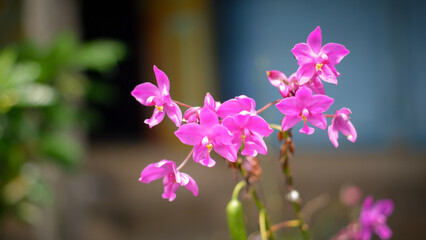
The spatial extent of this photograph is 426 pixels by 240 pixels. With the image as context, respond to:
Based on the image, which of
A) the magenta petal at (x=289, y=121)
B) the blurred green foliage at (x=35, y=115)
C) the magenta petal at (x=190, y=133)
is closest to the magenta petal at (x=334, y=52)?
the magenta petal at (x=289, y=121)

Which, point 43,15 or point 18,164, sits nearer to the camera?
Answer: point 18,164

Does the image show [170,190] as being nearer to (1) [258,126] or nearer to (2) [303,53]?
(1) [258,126]

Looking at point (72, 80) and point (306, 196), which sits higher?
point (72, 80)

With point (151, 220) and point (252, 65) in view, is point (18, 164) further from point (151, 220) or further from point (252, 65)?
point (252, 65)

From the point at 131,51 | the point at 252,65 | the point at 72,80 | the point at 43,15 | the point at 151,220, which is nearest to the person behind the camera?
the point at 72,80

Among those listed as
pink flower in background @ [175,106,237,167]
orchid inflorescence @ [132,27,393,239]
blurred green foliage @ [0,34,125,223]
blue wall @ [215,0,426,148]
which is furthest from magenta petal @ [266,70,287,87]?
blue wall @ [215,0,426,148]

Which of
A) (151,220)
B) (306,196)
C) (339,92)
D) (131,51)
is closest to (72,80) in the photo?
(151,220)

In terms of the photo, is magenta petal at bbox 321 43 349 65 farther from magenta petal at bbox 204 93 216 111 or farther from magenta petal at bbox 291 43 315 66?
magenta petal at bbox 204 93 216 111

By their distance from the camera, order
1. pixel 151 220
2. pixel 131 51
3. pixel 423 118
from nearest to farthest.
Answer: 1. pixel 423 118
2. pixel 151 220
3. pixel 131 51
